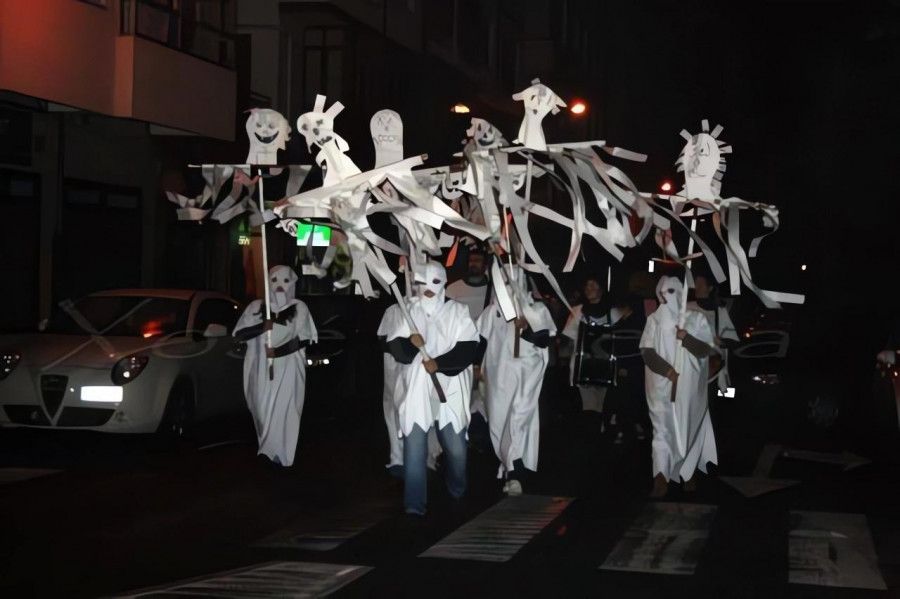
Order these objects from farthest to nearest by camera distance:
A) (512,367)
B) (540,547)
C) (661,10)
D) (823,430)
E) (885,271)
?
1. (661,10)
2. (885,271)
3. (823,430)
4. (512,367)
5. (540,547)

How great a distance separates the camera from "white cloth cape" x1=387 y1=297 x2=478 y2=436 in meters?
10.8

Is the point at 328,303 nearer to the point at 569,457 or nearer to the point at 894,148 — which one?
the point at 569,457

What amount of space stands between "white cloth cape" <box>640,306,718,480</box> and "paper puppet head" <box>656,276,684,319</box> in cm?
3

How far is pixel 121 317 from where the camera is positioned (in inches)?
586

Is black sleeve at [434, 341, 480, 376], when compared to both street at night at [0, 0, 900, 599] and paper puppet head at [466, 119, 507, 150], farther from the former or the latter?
paper puppet head at [466, 119, 507, 150]

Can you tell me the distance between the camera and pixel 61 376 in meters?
13.5

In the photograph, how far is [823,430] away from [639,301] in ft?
10.8

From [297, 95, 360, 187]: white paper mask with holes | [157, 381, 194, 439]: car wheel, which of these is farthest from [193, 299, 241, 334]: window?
[297, 95, 360, 187]: white paper mask with holes

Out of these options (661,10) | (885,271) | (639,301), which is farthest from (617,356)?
(661,10)

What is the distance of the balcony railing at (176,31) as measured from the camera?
74.5ft

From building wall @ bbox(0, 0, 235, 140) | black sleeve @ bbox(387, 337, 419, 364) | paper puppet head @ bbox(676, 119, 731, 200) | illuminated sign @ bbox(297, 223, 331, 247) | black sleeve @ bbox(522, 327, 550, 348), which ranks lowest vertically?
black sleeve @ bbox(387, 337, 419, 364)

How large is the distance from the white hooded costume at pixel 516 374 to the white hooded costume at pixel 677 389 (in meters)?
0.90

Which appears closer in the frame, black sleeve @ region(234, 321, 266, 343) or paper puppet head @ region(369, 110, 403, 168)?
paper puppet head @ region(369, 110, 403, 168)

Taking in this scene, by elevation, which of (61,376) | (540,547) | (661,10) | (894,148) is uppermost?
(661,10)
